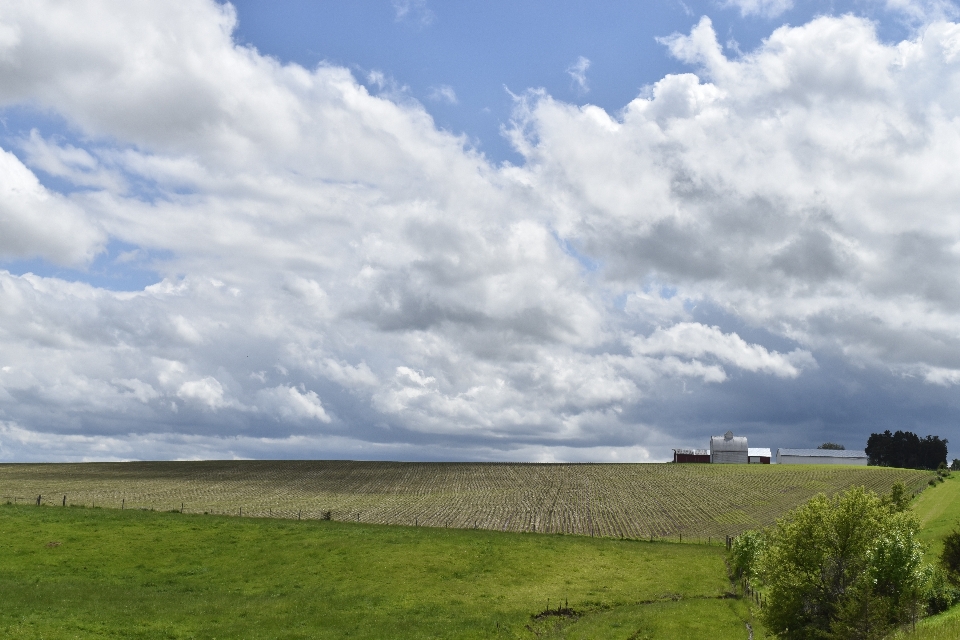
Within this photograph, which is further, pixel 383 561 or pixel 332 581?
pixel 383 561

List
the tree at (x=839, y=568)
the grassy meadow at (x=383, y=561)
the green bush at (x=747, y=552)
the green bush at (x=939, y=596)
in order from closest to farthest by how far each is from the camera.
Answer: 1. the tree at (x=839, y=568)
2. the grassy meadow at (x=383, y=561)
3. the green bush at (x=939, y=596)
4. the green bush at (x=747, y=552)

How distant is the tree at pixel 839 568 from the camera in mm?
49688

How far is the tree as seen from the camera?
49688 millimetres

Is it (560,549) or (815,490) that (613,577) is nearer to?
(560,549)

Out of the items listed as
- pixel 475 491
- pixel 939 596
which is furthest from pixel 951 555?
pixel 475 491

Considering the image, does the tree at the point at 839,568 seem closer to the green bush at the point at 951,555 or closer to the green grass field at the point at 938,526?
the green grass field at the point at 938,526

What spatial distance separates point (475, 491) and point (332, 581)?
66.5 metres

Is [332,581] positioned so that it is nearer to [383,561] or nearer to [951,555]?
[383,561]

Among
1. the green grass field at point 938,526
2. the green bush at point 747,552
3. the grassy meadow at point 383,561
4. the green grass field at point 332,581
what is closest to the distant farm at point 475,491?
the grassy meadow at point 383,561

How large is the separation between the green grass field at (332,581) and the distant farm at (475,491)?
47.0 feet

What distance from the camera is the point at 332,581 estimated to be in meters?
68.0

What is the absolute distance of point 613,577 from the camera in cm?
7094

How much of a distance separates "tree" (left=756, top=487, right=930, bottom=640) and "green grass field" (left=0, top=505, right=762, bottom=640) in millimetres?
6334

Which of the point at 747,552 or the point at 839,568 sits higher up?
the point at 839,568
